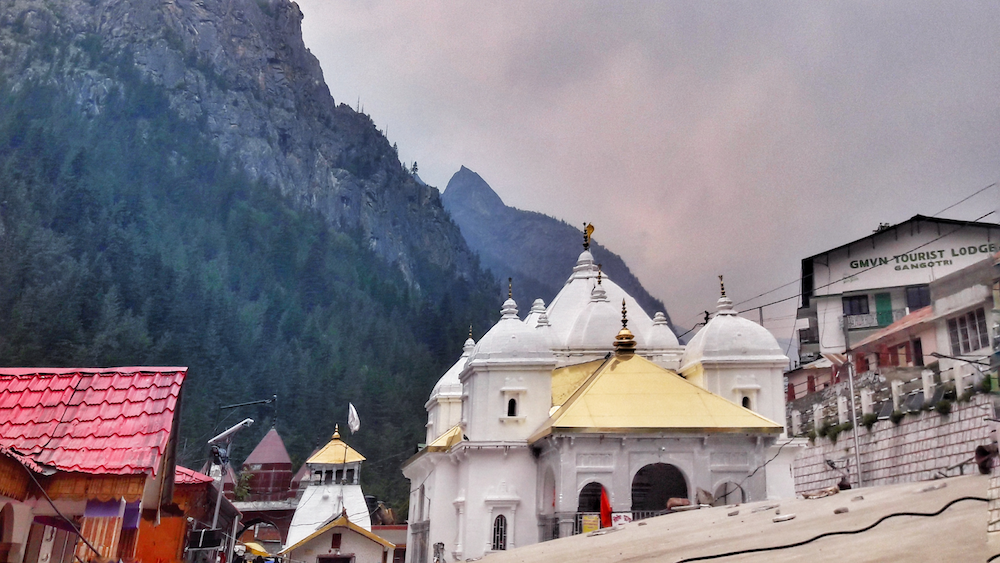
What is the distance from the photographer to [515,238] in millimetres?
163375

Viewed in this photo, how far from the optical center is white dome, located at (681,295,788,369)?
2381cm

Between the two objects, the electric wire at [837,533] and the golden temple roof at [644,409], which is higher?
the golden temple roof at [644,409]

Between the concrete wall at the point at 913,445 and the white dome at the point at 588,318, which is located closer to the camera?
the concrete wall at the point at 913,445

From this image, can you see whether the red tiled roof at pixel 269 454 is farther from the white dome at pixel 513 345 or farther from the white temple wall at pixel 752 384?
the white temple wall at pixel 752 384

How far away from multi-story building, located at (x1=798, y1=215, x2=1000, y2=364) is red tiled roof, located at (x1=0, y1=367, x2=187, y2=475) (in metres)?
Result: 6.51

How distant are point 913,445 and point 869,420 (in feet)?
6.61

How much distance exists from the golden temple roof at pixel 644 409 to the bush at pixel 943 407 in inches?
142

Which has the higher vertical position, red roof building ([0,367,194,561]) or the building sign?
the building sign

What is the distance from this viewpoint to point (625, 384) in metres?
21.2

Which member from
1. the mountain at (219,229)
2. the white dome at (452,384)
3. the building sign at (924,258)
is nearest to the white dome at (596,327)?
the white dome at (452,384)

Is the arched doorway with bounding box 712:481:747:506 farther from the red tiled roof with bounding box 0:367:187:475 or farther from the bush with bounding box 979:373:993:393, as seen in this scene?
the red tiled roof with bounding box 0:367:187:475

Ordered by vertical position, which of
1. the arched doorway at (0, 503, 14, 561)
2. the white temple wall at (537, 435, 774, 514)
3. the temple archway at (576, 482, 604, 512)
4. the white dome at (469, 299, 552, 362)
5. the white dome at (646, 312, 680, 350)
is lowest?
the arched doorway at (0, 503, 14, 561)

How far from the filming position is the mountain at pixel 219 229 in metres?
66.9

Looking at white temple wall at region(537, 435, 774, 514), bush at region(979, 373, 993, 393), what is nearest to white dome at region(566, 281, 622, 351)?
white temple wall at region(537, 435, 774, 514)
